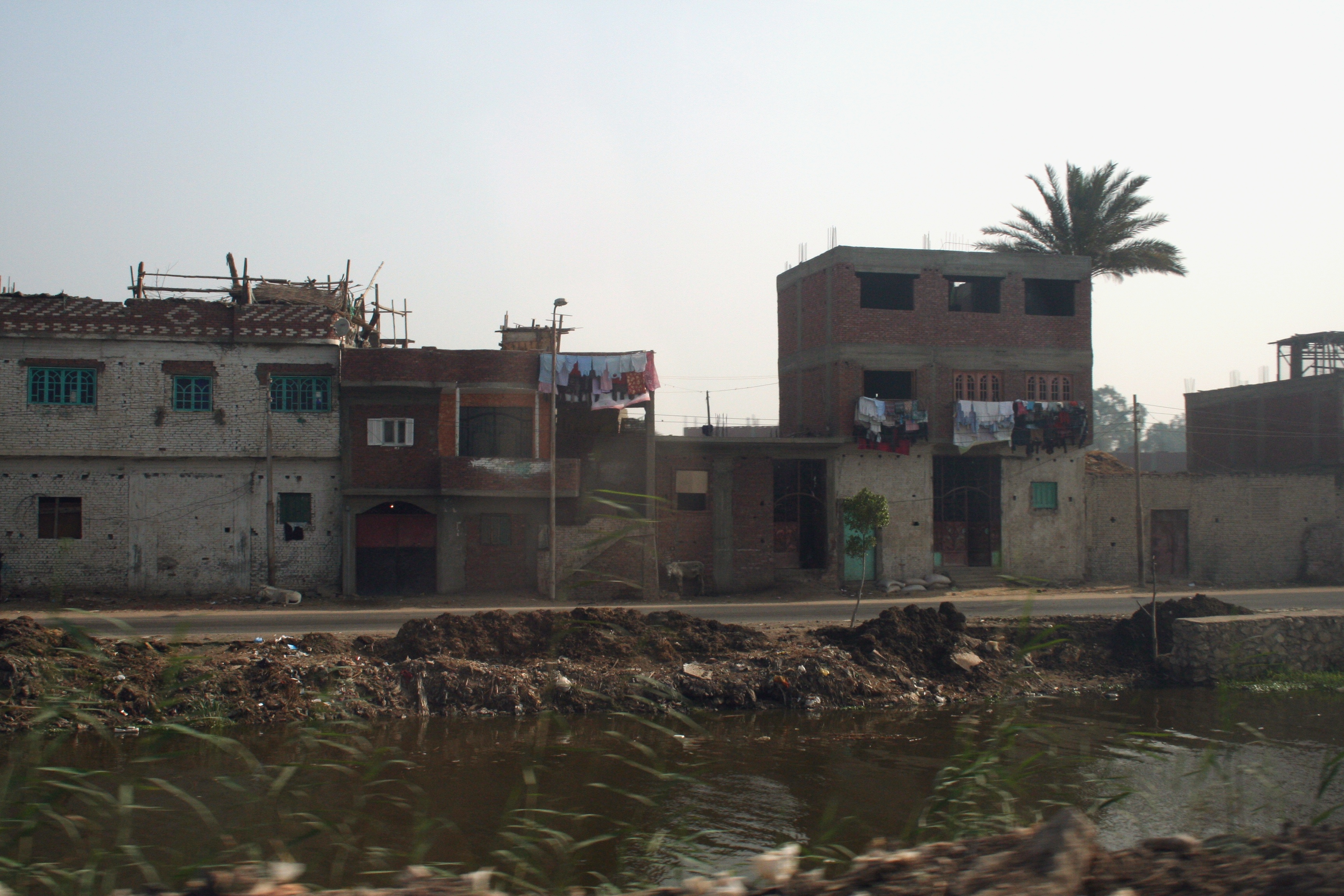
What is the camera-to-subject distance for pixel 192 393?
26297 millimetres

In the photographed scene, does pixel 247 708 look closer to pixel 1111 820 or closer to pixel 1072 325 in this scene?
pixel 1111 820

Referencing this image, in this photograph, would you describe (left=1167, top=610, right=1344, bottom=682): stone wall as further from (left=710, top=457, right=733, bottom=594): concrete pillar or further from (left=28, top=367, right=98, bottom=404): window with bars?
(left=28, top=367, right=98, bottom=404): window with bars

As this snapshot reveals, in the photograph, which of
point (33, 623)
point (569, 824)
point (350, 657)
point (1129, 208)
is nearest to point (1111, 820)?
point (569, 824)

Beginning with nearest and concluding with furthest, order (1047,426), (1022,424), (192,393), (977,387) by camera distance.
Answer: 1. (192,393)
2. (1022,424)
3. (1047,426)
4. (977,387)

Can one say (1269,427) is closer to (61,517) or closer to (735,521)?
(735,521)

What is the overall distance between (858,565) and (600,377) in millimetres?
10232

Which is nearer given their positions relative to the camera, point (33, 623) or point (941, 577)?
point (33, 623)

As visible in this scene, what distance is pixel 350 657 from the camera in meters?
15.8

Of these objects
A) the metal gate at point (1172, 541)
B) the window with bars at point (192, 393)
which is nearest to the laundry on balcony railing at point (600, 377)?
the window with bars at point (192, 393)

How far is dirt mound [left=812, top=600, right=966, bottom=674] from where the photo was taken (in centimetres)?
1758

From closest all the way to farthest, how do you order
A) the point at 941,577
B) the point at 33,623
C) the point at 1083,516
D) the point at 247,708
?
the point at 247,708 → the point at 33,623 → the point at 941,577 → the point at 1083,516

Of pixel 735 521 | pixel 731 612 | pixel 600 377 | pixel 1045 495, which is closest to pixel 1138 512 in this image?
pixel 1045 495

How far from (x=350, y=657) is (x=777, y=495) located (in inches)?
654

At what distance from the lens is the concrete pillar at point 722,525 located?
2856 cm
